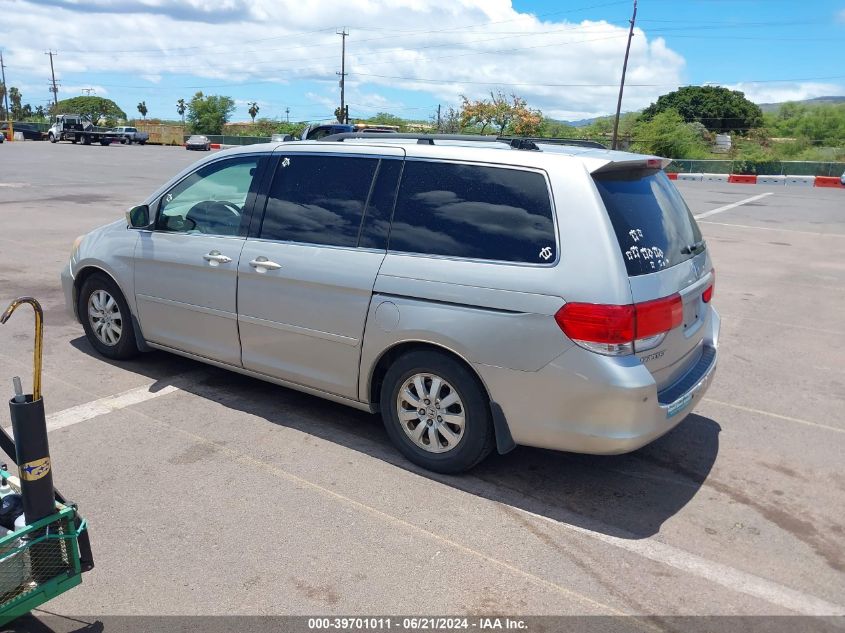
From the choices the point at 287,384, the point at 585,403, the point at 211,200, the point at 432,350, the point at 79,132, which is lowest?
the point at 287,384

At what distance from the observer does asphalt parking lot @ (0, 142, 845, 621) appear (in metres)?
3.13

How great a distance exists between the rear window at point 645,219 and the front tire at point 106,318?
149 inches

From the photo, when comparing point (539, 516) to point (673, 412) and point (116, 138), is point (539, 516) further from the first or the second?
point (116, 138)

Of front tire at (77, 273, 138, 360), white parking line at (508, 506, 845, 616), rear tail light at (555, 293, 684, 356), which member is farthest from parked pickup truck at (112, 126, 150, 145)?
white parking line at (508, 506, 845, 616)

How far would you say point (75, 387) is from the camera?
529 cm

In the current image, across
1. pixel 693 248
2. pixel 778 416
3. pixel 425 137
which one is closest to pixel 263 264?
pixel 425 137

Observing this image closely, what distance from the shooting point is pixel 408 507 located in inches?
150

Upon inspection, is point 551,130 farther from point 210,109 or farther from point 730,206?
point 210,109

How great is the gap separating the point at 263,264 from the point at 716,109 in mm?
89109

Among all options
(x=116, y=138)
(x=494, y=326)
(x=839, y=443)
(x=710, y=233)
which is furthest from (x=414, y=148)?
(x=116, y=138)

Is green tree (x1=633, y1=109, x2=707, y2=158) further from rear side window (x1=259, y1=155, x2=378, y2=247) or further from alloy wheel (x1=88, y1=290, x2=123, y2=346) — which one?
rear side window (x1=259, y1=155, x2=378, y2=247)

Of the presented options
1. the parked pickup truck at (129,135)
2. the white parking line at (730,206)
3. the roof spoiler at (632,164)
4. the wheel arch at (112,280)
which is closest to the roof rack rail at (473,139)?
the roof spoiler at (632,164)

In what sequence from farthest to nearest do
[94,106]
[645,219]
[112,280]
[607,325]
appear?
[94,106], [112,280], [645,219], [607,325]

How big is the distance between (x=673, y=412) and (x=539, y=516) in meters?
0.91
